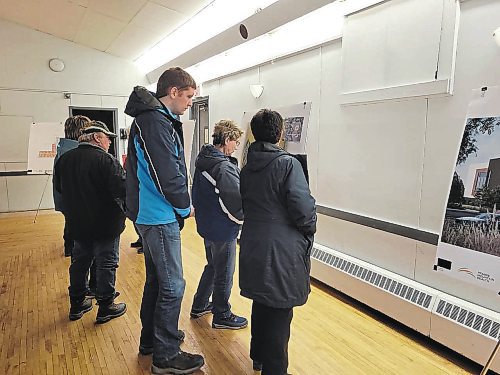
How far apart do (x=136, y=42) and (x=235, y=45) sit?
2504mm

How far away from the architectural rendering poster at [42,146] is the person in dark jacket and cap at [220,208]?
4.22 m

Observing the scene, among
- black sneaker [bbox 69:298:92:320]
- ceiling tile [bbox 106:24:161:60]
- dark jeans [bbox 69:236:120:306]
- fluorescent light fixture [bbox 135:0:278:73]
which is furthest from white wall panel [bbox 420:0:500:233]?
ceiling tile [bbox 106:24:161:60]

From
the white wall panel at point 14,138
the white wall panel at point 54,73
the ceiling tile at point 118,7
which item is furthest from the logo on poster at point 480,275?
the white wall panel at point 14,138

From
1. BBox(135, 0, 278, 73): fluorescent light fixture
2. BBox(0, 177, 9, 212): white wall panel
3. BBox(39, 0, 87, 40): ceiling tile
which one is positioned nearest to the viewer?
BBox(135, 0, 278, 73): fluorescent light fixture

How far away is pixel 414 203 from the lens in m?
2.66

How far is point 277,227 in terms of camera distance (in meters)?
1.80

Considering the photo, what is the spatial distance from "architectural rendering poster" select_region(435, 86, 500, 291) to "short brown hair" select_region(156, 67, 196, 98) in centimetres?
153

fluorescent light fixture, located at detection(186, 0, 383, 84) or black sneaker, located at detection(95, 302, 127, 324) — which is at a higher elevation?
fluorescent light fixture, located at detection(186, 0, 383, 84)

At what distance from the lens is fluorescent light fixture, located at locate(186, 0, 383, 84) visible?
3.17 metres

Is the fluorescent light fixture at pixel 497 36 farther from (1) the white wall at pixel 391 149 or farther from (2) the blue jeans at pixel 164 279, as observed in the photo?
(2) the blue jeans at pixel 164 279

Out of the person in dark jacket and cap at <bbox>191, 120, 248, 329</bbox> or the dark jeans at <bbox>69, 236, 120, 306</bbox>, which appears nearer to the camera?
the person in dark jacket and cap at <bbox>191, 120, 248, 329</bbox>

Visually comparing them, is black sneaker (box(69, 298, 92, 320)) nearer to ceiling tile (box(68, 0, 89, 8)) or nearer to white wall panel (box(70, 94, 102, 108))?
ceiling tile (box(68, 0, 89, 8))

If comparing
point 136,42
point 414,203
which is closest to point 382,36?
Answer: point 414,203

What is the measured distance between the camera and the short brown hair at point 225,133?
236 cm
